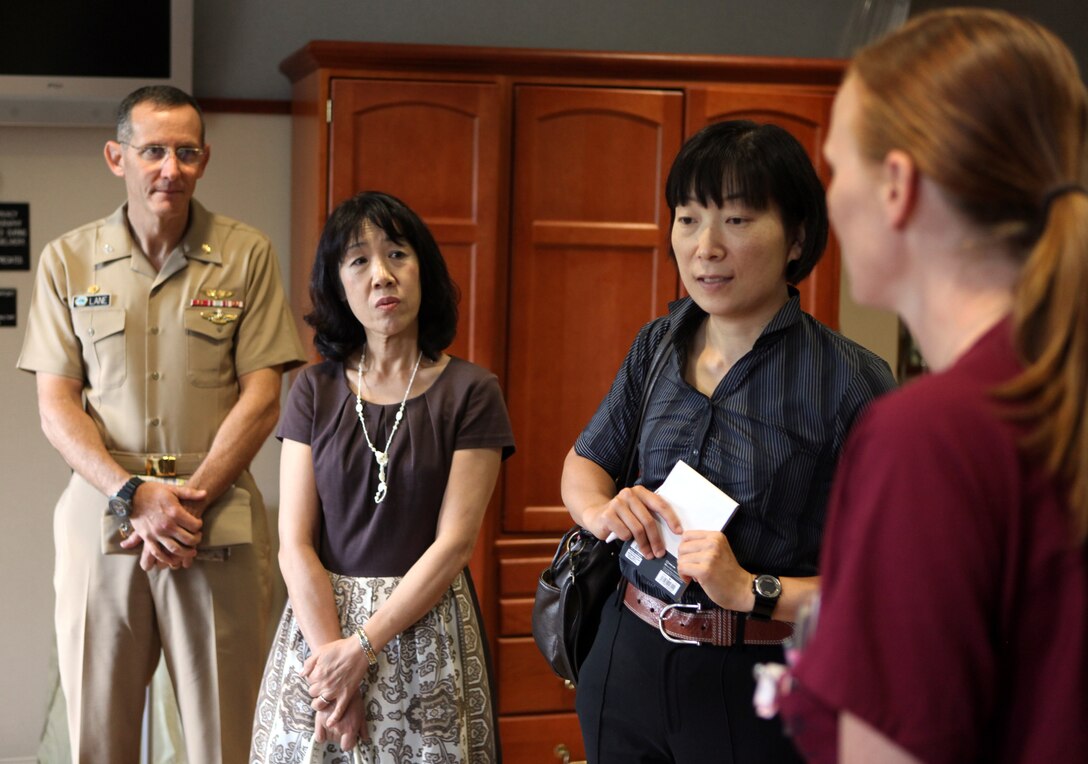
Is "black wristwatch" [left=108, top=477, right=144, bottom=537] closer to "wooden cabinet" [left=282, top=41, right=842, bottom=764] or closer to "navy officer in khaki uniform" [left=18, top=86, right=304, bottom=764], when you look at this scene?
"navy officer in khaki uniform" [left=18, top=86, right=304, bottom=764]

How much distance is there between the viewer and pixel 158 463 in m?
2.41

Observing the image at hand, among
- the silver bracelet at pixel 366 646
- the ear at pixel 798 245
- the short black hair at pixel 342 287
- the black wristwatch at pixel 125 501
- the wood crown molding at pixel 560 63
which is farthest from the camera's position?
the wood crown molding at pixel 560 63

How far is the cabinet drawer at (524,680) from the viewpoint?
120 inches

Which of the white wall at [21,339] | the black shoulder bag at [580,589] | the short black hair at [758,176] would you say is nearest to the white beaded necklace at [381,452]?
the black shoulder bag at [580,589]

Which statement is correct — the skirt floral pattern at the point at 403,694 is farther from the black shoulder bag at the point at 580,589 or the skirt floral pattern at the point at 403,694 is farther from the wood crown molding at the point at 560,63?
the wood crown molding at the point at 560,63

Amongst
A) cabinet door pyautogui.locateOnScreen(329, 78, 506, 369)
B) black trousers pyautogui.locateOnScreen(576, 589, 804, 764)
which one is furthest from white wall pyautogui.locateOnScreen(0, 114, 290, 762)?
black trousers pyautogui.locateOnScreen(576, 589, 804, 764)

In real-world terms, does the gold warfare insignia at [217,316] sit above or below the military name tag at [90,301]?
below

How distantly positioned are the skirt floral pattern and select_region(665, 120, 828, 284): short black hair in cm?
83

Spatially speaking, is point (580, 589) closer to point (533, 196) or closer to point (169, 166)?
point (169, 166)

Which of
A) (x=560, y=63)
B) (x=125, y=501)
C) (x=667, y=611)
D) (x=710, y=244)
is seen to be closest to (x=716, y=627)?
(x=667, y=611)

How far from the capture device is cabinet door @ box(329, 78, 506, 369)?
115 inches

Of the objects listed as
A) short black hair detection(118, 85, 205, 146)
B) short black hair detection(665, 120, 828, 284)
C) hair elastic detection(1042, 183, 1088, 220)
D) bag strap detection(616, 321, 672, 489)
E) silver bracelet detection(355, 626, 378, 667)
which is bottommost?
silver bracelet detection(355, 626, 378, 667)

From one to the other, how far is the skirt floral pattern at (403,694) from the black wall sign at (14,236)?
1797 mm

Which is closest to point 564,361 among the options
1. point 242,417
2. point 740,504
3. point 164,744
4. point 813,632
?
point 242,417
